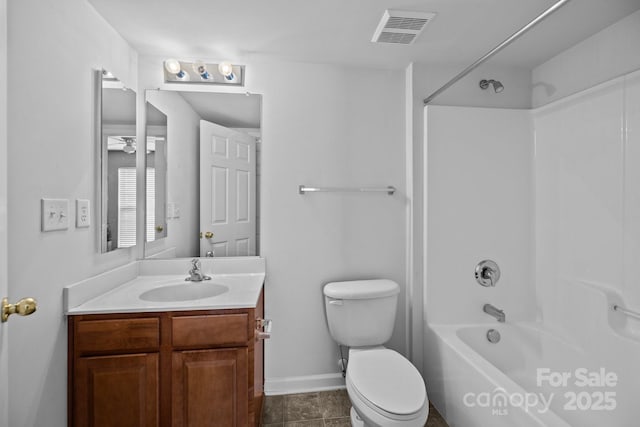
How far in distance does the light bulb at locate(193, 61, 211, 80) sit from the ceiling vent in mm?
1044

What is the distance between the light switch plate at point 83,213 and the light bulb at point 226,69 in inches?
43.4

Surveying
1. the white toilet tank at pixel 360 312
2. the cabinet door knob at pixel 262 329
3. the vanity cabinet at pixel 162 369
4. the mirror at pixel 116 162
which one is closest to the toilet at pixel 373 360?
the white toilet tank at pixel 360 312

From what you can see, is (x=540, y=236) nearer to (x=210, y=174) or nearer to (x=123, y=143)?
(x=210, y=174)

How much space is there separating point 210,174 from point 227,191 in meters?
0.15

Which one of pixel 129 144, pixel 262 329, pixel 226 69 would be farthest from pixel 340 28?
pixel 262 329

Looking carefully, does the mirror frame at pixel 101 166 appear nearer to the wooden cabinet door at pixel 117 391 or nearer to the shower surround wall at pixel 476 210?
the wooden cabinet door at pixel 117 391

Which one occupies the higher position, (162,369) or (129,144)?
(129,144)

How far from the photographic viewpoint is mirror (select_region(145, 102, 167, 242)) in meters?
2.03

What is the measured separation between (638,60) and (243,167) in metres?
2.18

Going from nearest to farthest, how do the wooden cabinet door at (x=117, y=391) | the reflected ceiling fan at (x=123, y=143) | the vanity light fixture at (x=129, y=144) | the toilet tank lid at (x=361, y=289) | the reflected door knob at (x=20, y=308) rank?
the reflected door knob at (x=20, y=308), the wooden cabinet door at (x=117, y=391), the reflected ceiling fan at (x=123, y=143), the vanity light fixture at (x=129, y=144), the toilet tank lid at (x=361, y=289)

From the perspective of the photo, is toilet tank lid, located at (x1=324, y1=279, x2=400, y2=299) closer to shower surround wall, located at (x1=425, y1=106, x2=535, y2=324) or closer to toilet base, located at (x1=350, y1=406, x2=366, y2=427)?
shower surround wall, located at (x1=425, y1=106, x2=535, y2=324)

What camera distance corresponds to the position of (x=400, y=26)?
172 centimetres

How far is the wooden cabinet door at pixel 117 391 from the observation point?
1385 millimetres

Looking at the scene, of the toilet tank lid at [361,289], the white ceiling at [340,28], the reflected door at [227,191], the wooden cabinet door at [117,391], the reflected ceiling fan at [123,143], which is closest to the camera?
the wooden cabinet door at [117,391]
